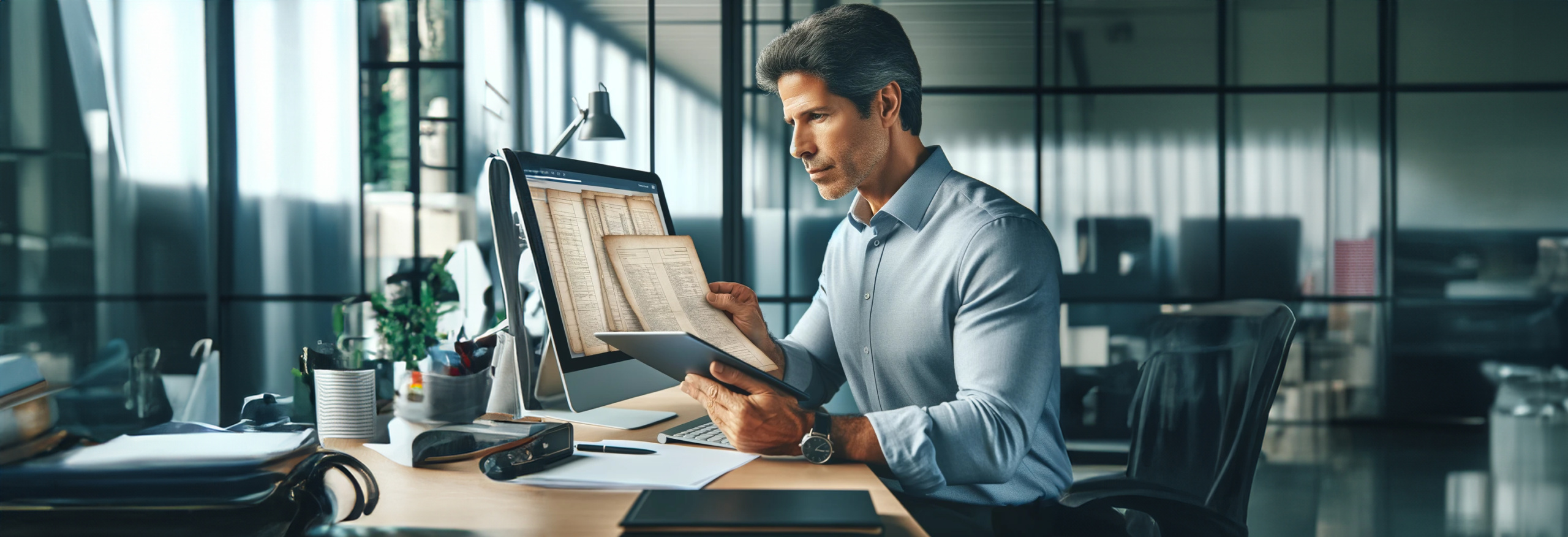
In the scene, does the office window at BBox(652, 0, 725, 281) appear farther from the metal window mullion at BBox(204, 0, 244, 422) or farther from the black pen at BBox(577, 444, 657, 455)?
the black pen at BBox(577, 444, 657, 455)

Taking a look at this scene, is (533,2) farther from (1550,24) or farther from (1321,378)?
(1550,24)

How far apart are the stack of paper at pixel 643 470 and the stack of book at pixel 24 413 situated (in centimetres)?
50

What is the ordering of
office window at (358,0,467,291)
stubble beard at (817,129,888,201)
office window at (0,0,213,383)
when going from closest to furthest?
stubble beard at (817,129,888,201) → office window at (0,0,213,383) → office window at (358,0,467,291)

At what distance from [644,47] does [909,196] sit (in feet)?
11.9

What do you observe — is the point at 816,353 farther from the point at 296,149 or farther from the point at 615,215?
the point at 296,149

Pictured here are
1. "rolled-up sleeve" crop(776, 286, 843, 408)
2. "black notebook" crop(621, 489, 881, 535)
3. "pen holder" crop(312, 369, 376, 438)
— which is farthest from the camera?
"rolled-up sleeve" crop(776, 286, 843, 408)

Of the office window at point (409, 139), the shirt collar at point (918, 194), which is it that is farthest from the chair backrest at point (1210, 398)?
the office window at point (409, 139)

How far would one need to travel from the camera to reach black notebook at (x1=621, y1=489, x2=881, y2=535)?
70 centimetres

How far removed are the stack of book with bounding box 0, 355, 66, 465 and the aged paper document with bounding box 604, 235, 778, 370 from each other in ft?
2.09

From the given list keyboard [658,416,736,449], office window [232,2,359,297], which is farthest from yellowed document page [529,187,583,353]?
office window [232,2,359,297]

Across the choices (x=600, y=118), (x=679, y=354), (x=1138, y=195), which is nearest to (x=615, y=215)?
(x=679, y=354)

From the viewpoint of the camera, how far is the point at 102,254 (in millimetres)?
4207

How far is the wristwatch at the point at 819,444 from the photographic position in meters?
1.03

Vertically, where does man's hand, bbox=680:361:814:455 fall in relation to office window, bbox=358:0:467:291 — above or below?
below
